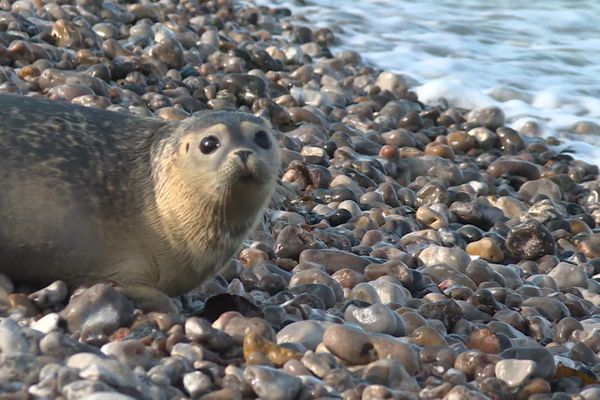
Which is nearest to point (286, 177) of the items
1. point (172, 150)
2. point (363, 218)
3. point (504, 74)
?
point (363, 218)

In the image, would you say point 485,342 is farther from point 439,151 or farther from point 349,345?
point 439,151

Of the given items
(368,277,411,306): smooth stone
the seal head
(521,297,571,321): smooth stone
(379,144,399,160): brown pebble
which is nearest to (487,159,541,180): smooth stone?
(379,144,399,160): brown pebble

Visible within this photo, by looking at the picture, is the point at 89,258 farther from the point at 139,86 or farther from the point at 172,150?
the point at 139,86

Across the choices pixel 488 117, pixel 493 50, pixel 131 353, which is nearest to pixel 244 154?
pixel 131 353

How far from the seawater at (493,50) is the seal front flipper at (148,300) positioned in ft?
18.1

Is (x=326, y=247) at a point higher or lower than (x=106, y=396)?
lower

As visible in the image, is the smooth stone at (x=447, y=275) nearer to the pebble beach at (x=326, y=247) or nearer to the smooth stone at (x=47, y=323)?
the pebble beach at (x=326, y=247)

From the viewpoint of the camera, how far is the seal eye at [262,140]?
446 cm

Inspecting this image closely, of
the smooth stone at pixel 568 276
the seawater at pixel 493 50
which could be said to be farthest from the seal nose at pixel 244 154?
the seawater at pixel 493 50

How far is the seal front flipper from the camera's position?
404 cm

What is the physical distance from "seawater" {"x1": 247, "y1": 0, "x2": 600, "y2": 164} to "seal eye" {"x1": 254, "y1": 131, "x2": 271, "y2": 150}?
4.97m

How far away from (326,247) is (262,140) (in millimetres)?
1306

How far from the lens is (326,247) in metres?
5.68

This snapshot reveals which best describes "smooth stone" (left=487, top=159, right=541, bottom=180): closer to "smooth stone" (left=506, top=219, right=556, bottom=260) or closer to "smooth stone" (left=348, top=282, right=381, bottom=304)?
"smooth stone" (left=506, top=219, right=556, bottom=260)
